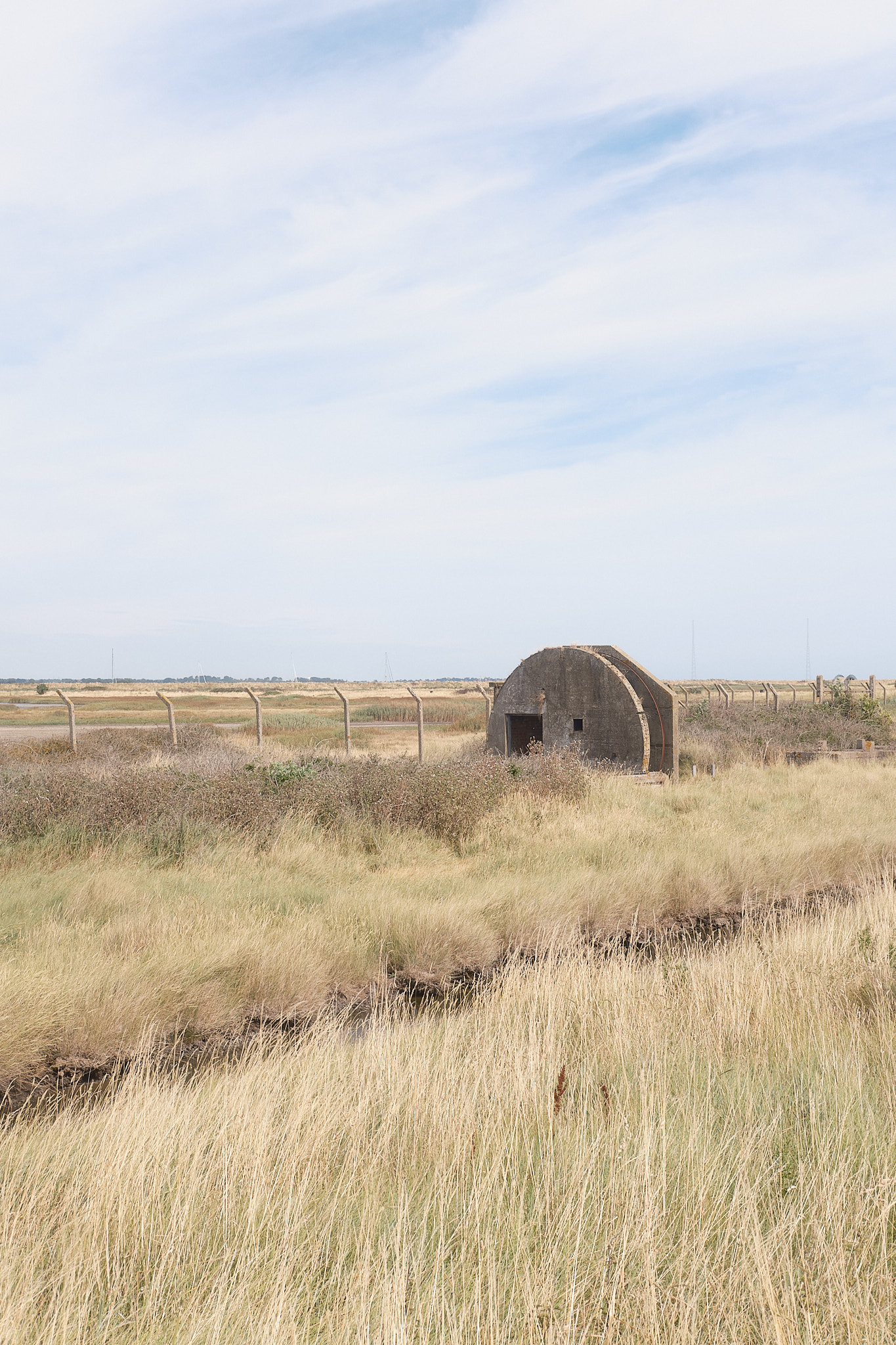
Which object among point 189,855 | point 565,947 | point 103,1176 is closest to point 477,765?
point 189,855

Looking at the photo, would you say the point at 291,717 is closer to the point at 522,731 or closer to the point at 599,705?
the point at 522,731

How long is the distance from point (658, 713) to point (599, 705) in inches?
42.0

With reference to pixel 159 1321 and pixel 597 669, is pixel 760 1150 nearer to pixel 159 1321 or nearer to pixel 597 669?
pixel 159 1321

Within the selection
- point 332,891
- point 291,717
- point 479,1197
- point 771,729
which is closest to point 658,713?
point 771,729

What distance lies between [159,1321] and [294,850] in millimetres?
7709

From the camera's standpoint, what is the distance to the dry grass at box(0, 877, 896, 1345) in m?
2.86

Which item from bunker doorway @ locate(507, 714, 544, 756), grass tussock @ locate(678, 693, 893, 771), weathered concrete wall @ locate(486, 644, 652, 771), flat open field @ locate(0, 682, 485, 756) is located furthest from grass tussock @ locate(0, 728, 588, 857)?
grass tussock @ locate(678, 693, 893, 771)

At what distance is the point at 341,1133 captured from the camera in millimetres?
4133

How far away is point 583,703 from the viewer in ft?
58.6

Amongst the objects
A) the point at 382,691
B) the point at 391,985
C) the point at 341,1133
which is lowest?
the point at 391,985

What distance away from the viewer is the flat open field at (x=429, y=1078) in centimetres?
299

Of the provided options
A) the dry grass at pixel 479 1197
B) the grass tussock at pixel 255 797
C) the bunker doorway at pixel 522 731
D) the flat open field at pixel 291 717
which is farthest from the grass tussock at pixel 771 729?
the dry grass at pixel 479 1197

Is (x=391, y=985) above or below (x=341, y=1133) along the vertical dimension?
below

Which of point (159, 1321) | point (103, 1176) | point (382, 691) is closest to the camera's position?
point (159, 1321)
